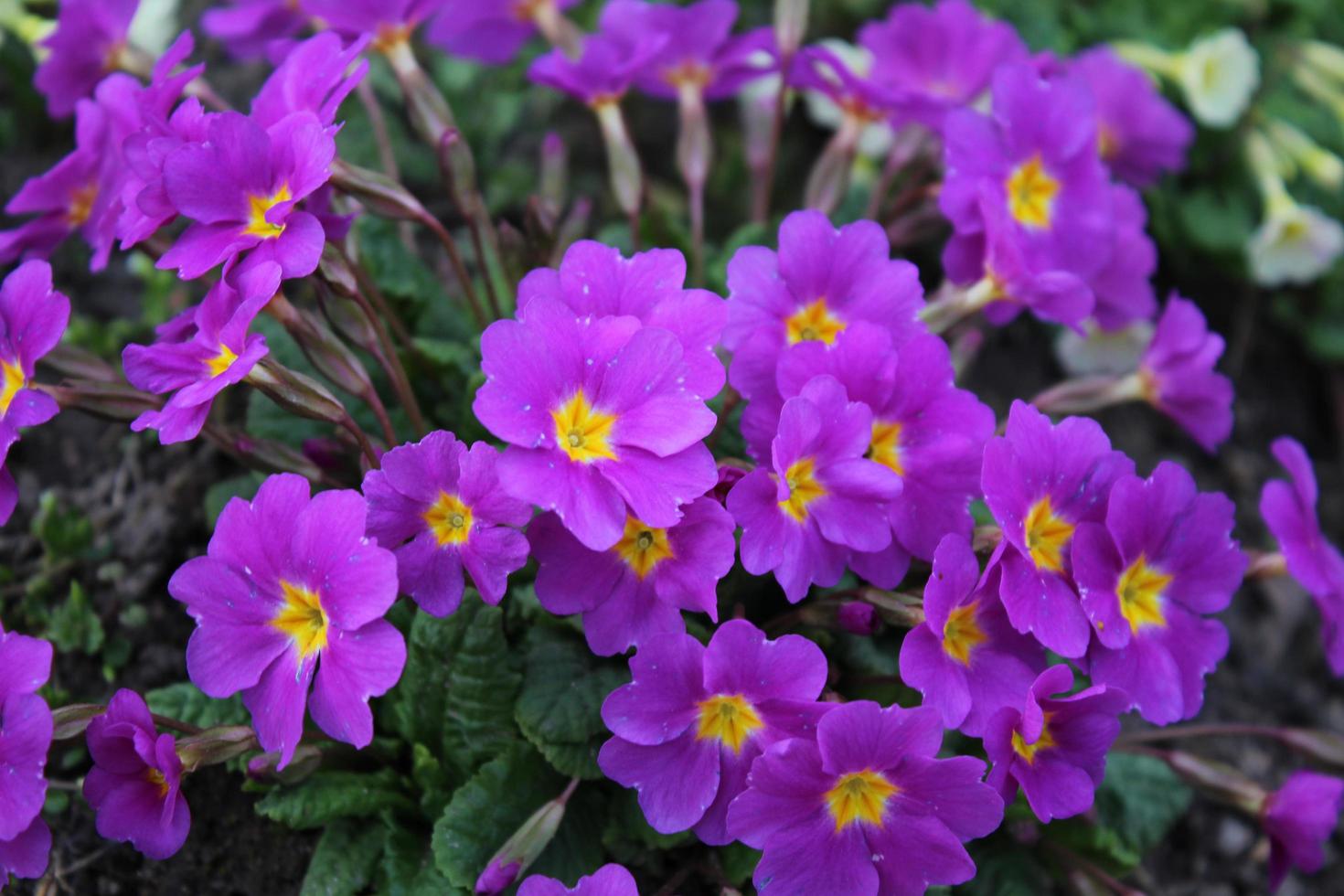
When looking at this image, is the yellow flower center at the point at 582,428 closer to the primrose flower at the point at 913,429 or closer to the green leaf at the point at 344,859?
the primrose flower at the point at 913,429

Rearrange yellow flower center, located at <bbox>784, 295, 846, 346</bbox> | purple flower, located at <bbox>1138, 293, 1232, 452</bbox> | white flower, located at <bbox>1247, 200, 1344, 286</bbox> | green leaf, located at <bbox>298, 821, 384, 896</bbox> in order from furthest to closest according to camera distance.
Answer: white flower, located at <bbox>1247, 200, 1344, 286</bbox>
purple flower, located at <bbox>1138, 293, 1232, 452</bbox>
yellow flower center, located at <bbox>784, 295, 846, 346</bbox>
green leaf, located at <bbox>298, 821, 384, 896</bbox>

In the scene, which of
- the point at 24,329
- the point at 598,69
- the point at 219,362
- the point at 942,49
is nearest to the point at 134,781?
the point at 219,362

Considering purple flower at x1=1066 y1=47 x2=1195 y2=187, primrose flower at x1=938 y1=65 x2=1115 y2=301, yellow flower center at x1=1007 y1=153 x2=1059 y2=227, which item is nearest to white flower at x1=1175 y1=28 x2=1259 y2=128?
purple flower at x1=1066 y1=47 x2=1195 y2=187

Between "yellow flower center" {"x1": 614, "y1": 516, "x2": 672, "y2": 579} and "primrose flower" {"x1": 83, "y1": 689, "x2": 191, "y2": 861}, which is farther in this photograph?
"yellow flower center" {"x1": 614, "y1": 516, "x2": 672, "y2": 579}

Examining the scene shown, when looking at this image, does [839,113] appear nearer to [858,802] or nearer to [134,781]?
[858,802]

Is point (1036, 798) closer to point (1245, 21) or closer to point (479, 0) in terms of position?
point (479, 0)

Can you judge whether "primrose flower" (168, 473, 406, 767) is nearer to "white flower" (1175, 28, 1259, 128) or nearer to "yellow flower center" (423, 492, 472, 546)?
"yellow flower center" (423, 492, 472, 546)

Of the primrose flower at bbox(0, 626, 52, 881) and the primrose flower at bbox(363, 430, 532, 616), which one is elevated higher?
the primrose flower at bbox(363, 430, 532, 616)
